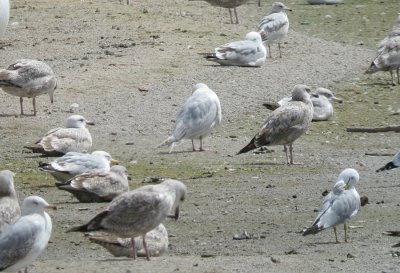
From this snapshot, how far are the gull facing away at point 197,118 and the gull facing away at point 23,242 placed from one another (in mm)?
5915

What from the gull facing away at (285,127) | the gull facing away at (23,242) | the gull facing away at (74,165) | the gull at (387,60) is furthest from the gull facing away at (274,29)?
the gull facing away at (23,242)

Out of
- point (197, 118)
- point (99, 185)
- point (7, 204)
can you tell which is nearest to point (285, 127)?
point (197, 118)

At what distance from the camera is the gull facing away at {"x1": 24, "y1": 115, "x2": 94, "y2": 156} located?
51.3 feet

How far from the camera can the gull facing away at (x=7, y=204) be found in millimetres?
11239

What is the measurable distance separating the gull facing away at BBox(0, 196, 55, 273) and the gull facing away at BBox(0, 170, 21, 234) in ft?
3.01

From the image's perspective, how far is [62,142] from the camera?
15.7 metres

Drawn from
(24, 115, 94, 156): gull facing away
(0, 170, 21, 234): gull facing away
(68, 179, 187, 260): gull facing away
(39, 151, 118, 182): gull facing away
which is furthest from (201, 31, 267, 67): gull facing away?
(68, 179, 187, 260): gull facing away

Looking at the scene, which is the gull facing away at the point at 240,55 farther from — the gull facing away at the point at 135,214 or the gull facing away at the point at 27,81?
the gull facing away at the point at 135,214

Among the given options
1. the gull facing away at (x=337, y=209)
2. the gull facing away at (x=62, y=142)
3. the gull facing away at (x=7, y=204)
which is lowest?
the gull facing away at (x=62, y=142)

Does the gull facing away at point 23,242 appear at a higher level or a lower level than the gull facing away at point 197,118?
higher

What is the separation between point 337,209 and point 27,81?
693 centimetres

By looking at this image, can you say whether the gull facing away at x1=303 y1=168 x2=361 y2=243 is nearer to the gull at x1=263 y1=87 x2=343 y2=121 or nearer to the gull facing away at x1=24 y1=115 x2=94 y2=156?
the gull facing away at x1=24 y1=115 x2=94 y2=156

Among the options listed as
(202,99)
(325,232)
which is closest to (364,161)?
(202,99)

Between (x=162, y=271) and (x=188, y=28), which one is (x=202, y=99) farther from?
(x=188, y=28)
